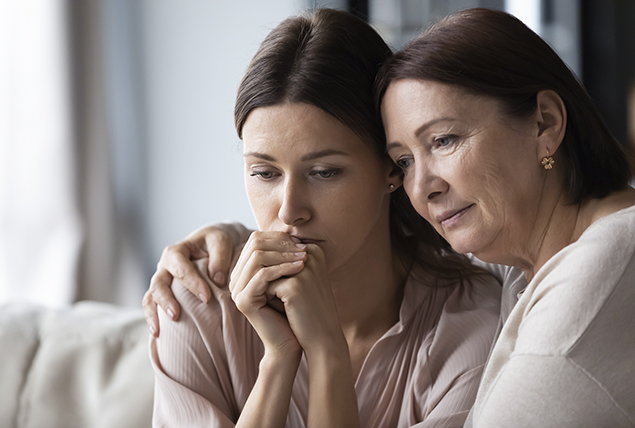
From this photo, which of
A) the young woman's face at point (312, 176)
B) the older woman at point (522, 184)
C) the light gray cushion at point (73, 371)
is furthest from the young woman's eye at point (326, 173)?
the light gray cushion at point (73, 371)

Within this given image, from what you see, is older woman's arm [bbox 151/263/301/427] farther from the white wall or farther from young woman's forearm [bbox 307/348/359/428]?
the white wall

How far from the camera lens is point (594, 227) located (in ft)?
3.24

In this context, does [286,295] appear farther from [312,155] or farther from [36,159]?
[36,159]

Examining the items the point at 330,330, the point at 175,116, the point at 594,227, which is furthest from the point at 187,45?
the point at 594,227

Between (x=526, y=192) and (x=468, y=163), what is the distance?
12cm

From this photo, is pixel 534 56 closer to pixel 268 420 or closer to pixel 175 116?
pixel 268 420

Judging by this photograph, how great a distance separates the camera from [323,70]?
50.0 inches

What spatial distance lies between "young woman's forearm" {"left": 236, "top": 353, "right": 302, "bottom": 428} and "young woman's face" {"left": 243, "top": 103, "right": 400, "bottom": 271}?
24 cm

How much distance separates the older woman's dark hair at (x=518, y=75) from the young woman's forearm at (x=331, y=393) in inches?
21.0

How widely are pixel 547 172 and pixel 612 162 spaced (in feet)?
0.39

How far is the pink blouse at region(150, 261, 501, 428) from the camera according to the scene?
127 cm

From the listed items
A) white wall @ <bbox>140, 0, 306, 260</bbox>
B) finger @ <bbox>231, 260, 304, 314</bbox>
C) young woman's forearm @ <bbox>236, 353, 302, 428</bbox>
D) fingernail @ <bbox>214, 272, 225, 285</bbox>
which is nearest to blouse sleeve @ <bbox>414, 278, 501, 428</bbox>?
young woman's forearm @ <bbox>236, 353, 302, 428</bbox>

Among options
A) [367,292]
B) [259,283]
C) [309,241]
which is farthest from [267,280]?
[367,292]

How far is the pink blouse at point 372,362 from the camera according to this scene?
49.9 inches
